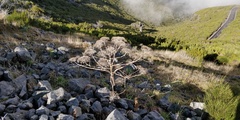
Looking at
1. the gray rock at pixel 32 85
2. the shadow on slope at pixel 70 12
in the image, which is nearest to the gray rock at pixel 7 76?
the gray rock at pixel 32 85

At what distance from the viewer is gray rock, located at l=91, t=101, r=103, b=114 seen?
11.2 ft

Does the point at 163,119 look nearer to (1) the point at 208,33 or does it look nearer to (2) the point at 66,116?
(2) the point at 66,116

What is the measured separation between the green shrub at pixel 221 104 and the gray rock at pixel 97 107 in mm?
2187

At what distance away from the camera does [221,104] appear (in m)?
4.20

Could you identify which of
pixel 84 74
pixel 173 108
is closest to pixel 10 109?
pixel 84 74

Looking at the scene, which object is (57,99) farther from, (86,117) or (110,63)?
(110,63)

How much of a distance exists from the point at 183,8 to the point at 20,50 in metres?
200

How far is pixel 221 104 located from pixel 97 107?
239cm

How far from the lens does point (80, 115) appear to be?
310 centimetres

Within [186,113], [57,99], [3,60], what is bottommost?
[186,113]

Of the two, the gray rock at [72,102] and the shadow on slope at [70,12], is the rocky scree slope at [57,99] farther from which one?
the shadow on slope at [70,12]

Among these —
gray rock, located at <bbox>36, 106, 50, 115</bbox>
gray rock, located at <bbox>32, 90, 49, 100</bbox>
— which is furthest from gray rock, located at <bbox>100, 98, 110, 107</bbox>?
gray rock, located at <bbox>36, 106, 50, 115</bbox>

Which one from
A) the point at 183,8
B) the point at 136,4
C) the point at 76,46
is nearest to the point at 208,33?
the point at 76,46

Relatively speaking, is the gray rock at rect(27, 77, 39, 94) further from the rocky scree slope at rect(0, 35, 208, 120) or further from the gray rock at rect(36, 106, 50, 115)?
the gray rock at rect(36, 106, 50, 115)
